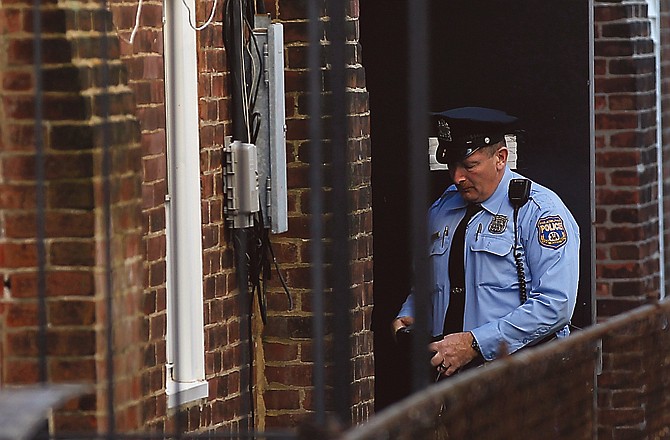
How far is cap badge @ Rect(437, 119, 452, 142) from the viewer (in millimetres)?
5906

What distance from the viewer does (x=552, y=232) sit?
5504mm

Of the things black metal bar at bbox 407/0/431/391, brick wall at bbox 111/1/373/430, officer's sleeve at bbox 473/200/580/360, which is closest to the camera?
black metal bar at bbox 407/0/431/391

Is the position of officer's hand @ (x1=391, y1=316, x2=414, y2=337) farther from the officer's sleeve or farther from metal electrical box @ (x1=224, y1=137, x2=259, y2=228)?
metal electrical box @ (x1=224, y1=137, x2=259, y2=228)

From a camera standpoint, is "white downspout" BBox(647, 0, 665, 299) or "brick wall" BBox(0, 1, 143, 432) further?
"white downspout" BBox(647, 0, 665, 299)

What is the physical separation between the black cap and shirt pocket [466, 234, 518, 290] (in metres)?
0.35

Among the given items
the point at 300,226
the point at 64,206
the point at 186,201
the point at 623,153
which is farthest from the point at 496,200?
the point at 623,153

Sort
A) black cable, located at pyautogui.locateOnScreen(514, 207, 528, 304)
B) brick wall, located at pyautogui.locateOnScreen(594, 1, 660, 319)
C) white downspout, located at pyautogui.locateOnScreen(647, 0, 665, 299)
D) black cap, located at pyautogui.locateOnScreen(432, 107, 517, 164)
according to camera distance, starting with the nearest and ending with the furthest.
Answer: black cable, located at pyautogui.locateOnScreen(514, 207, 528, 304), black cap, located at pyautogui.locateOnScreen(432, 107, 517, 164), brick wall, located at pyautogui.locateOnScreen(594, 1, 660, 319), white downspout, located at pyautogui.locateOnScreen(647, 0, 665, 299)

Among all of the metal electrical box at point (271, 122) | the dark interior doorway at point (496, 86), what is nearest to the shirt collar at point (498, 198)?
the metal electrical box at point (271, 122)

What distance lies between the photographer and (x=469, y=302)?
18.5ft

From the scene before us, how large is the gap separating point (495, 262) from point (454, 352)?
14.3 inches

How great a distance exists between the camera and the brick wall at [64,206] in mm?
4152

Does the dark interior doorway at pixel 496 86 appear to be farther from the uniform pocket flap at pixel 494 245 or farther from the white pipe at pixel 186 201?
the white pipe at pixel 186 201

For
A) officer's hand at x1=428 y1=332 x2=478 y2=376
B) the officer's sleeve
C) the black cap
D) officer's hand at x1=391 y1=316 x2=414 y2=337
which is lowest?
officer's hand at x1=428 y1=332 x2=478 y2=376

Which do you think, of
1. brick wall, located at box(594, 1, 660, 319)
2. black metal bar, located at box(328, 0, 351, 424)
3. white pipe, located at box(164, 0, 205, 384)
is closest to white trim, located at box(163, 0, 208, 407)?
white pipe, located at box(164, 0, 205, 384)
